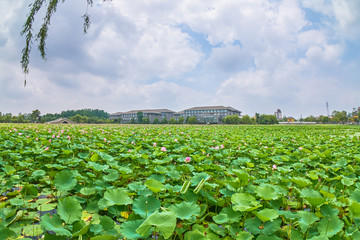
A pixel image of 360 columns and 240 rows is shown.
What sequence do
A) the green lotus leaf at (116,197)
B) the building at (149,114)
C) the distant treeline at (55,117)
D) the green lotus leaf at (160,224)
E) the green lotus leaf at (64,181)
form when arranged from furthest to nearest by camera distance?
the building at (149,114) → the distant treeline at (55,117) → the green lotus leaf at (64,181) → the green lotus leaf at (116,197) → the green lotus leaf at (160,224)

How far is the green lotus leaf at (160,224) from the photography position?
2.61ft

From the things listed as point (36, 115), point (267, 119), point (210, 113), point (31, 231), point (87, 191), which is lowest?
point (31, 231)

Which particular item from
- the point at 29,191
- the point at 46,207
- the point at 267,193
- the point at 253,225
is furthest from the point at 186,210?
the point at 29,191

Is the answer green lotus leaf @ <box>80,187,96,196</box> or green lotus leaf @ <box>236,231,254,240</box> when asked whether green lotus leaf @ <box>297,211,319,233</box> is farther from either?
green lotus leaf @ <box>80,187,96,196</box>

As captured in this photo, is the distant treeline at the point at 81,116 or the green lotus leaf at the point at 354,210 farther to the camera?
the distant treeline at the point at 81,116

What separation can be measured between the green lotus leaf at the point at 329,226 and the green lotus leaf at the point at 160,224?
741 millimetres

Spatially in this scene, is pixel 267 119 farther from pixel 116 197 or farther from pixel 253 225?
pixel 116 197

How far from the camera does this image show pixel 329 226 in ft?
3.27

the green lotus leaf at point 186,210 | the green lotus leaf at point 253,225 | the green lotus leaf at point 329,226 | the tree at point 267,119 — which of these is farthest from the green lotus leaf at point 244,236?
the tree at point 267,119

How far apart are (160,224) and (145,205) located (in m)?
0.31

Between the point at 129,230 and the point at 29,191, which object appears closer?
the point at 129,230

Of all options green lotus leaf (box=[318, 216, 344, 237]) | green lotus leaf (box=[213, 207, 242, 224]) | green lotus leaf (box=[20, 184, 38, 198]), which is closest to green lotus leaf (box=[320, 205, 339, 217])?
green lotus leaf (box=[318, 216, 344, 237])

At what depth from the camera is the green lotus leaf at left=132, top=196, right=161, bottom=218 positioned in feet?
3.48

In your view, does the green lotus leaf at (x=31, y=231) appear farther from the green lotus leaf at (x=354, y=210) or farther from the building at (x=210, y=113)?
the building at (x=210, y=113)
